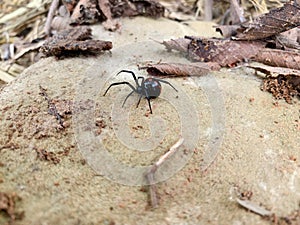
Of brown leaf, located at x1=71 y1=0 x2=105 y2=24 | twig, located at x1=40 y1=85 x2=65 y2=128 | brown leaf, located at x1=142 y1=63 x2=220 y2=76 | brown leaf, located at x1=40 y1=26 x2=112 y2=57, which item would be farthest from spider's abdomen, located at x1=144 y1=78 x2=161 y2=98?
brown leaf, located at x1=71 y1=0 x2=105 y2=24

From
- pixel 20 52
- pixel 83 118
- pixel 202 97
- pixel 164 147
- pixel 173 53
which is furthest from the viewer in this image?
pixel 20 52

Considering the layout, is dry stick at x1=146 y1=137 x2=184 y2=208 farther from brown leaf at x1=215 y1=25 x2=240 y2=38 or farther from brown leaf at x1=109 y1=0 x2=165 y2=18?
brown leaf at x1=109 y1=0 x2=165 y2=18

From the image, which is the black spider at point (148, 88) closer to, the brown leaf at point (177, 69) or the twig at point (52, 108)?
the brown leaf at point (177, 69)

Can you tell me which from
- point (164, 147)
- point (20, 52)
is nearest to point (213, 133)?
point (164, 147)

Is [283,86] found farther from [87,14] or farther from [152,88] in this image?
[87,14]

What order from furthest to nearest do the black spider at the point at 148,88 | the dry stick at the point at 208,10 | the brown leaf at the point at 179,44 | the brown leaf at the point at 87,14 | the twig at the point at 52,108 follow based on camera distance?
the dry stick at the point at 208,10, the brown leaf at the point at 87,14, the brown leaf at the point at 179,44, the black spider at the point at 148,88, the twig at the point at 52,108

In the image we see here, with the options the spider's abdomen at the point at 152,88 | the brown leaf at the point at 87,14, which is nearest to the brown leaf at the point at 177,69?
the spider's abdomen at the point at 152,88

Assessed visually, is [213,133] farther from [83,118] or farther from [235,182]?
[83,118]

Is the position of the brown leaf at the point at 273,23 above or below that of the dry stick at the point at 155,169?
above
